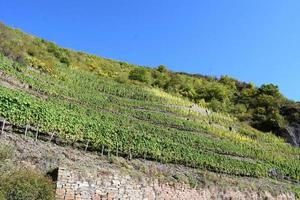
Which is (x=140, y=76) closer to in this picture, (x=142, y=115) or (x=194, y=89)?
(x=194, y=89)

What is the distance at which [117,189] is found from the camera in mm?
20125

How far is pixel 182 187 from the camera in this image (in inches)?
925

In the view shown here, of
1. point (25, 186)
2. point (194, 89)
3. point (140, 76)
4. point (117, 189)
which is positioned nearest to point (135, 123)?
point (117, 189)

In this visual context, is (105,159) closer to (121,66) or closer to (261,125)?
(261,125)

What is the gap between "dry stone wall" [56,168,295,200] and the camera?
60.7 feet

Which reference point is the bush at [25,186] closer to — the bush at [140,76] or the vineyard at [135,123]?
the vineyard at [135,123]

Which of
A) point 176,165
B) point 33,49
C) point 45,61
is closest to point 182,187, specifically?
point 176,165

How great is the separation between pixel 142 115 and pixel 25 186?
21.1 m

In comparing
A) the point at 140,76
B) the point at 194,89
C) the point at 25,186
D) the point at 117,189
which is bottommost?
the point at 117,189

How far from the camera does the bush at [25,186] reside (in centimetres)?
1578

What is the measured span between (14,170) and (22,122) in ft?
14.9

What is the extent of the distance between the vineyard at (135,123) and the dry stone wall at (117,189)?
3.34m

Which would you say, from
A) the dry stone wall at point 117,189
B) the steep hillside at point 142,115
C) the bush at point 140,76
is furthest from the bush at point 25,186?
the bush at point 140,76

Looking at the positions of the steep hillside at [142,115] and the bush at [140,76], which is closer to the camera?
the steep hillside at [142,115]
